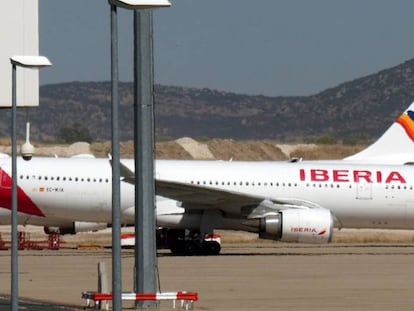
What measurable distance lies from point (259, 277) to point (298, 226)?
355 inches

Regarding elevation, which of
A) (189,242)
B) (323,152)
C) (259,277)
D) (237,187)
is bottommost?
(259,277)

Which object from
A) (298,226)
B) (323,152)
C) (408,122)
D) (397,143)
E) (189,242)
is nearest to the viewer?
(298,226)

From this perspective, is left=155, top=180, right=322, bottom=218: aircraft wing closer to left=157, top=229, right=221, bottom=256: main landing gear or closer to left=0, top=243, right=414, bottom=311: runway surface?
left=157, top=229, right=221, bottom=256: main landing gear

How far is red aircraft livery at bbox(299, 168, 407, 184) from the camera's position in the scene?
1725 inches

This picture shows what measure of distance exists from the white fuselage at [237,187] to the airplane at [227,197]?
3cm

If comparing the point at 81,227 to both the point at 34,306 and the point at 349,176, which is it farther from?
the point at 34,306

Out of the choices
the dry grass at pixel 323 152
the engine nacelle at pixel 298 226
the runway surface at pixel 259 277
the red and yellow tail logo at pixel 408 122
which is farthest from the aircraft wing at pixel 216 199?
the dry grass at pixel 323 152

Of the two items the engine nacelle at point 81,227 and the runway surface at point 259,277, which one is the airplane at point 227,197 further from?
the runway surface at point 259,277

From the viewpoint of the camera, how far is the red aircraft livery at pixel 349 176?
43.8m

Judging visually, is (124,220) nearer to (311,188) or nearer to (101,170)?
(101,170)

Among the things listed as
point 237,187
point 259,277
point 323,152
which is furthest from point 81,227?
point 323,152

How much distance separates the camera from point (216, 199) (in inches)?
1639

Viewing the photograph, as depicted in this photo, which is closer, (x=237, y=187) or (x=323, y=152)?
(x=237, y=187)

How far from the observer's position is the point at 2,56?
25500mm
